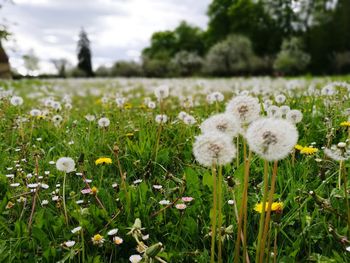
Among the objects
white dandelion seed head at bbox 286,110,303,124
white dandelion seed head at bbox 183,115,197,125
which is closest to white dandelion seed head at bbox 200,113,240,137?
white dandelion seed head at bbox 286,110,303,124

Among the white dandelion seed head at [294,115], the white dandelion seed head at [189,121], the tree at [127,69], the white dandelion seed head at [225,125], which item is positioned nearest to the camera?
the white dandelion seed head at [225,125]

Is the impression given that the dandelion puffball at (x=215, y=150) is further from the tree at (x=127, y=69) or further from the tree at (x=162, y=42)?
the tree at (x=162, y=42)

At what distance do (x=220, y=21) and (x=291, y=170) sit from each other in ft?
195

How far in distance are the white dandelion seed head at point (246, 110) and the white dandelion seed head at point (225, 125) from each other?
0.11 feet

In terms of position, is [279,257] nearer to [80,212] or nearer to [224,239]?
[224,239]

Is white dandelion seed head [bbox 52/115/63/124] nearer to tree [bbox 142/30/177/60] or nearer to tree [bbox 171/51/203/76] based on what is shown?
tree [bbox 171/51/203/76]

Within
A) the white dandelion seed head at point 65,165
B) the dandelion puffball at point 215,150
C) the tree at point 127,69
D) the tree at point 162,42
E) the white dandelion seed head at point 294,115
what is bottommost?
the tree at point 127,69

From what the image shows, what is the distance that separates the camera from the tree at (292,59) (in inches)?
1626

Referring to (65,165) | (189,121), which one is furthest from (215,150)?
(189,121)

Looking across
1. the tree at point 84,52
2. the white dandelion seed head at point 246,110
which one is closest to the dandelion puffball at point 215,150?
the white dandelion seed head at point 246,110

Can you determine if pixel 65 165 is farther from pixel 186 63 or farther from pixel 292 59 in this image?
pixel 186 63

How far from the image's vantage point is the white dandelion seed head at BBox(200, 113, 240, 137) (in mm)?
1808

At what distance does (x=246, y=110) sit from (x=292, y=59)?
41763mm

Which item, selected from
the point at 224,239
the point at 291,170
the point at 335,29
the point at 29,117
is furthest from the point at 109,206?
the point at 335,29
